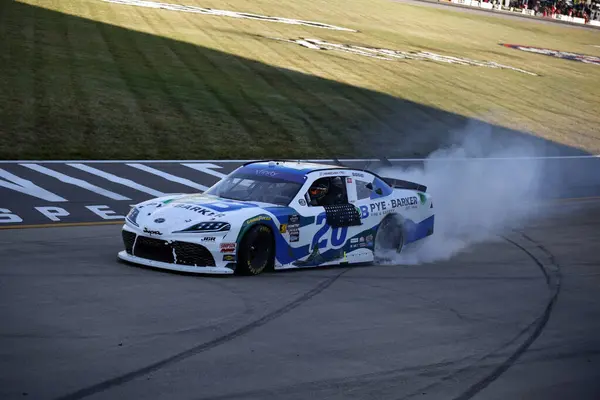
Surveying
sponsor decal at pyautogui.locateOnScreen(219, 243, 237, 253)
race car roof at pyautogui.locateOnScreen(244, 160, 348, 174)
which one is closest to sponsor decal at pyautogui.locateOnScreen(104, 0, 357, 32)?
race car roof at pyautogui.locateOnScreen(244, 160, 348, 174)

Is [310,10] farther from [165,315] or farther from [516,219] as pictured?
[165,315]

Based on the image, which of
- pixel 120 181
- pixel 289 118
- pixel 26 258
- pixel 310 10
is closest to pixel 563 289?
pixel 26 258

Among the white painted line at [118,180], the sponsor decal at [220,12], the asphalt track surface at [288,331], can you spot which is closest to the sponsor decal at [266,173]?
the asphalt track surface at [288,331]

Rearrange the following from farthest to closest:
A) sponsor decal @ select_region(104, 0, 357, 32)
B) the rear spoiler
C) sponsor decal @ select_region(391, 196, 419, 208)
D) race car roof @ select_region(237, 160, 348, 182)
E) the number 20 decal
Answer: sponsor decal @ select_region(104, 0, 357, 32) → the rear spoiler → sponsor decal @ select_region(391, 196, 419, 208) → race car roof @ select_region(237, 160, 348, 182) → the number 20 decal

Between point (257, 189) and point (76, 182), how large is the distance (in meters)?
7.02

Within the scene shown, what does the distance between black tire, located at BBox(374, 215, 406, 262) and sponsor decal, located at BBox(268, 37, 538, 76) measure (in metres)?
26.9

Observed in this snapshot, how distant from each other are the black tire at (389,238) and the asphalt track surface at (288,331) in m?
0.50

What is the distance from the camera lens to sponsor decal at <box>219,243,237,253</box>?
1155 cm

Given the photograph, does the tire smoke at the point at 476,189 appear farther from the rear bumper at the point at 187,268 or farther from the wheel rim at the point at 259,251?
the rear bumper at the point at 187,268

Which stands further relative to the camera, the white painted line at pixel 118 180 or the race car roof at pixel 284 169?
the white painted line at pixel 118 180

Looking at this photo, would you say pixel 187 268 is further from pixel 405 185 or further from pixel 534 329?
pixel 405 185

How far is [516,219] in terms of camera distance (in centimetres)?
1936

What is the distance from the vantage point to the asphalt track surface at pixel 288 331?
755 centimetres

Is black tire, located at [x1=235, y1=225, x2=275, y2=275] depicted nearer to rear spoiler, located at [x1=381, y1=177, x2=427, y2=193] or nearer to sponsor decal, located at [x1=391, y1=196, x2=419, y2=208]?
sponsor decal, located at [x1=391, y1=196, x2=419, y2=208]
